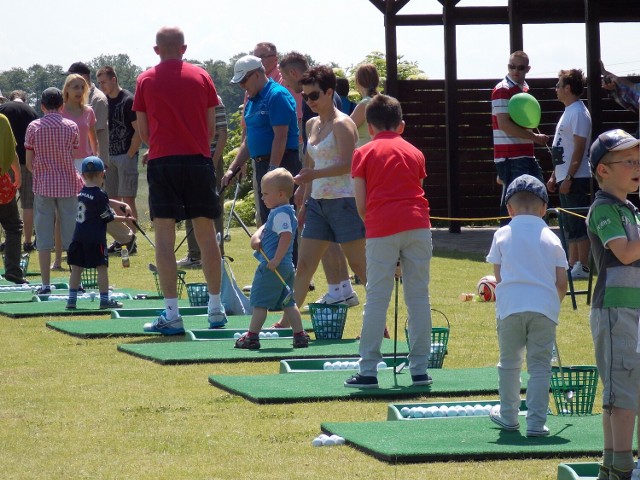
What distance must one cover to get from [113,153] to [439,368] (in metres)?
10.4

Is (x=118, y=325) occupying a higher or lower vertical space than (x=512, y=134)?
lower

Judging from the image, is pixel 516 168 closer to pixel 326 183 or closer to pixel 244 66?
pixel 244 66

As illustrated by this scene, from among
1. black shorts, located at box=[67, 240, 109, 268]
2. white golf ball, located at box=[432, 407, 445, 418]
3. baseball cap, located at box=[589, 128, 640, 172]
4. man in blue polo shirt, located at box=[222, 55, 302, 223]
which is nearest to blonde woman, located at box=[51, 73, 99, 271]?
black shorts, located at box=[67, 240, 109, 268]

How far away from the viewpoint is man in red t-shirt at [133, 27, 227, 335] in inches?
401

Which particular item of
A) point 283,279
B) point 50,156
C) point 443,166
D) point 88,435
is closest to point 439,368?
point 283,279

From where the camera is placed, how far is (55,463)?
5855mm

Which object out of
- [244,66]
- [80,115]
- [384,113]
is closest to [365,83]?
[244,66]

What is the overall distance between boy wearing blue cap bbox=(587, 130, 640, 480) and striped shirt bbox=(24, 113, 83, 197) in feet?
31.2

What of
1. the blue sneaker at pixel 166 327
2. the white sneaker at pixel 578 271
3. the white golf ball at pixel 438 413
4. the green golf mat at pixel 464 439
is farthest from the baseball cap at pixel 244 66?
the green golf mat at pixel 464 439

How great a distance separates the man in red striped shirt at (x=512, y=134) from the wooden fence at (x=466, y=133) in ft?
26.2

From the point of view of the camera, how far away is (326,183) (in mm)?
9984

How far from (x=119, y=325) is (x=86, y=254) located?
1217 mm

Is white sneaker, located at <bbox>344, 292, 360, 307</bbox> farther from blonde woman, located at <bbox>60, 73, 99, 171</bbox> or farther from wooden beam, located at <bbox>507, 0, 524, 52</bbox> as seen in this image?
wooden beam, located at <bbox>507, 0, 524, 52</bbox>

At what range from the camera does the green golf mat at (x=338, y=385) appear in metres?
7.40
